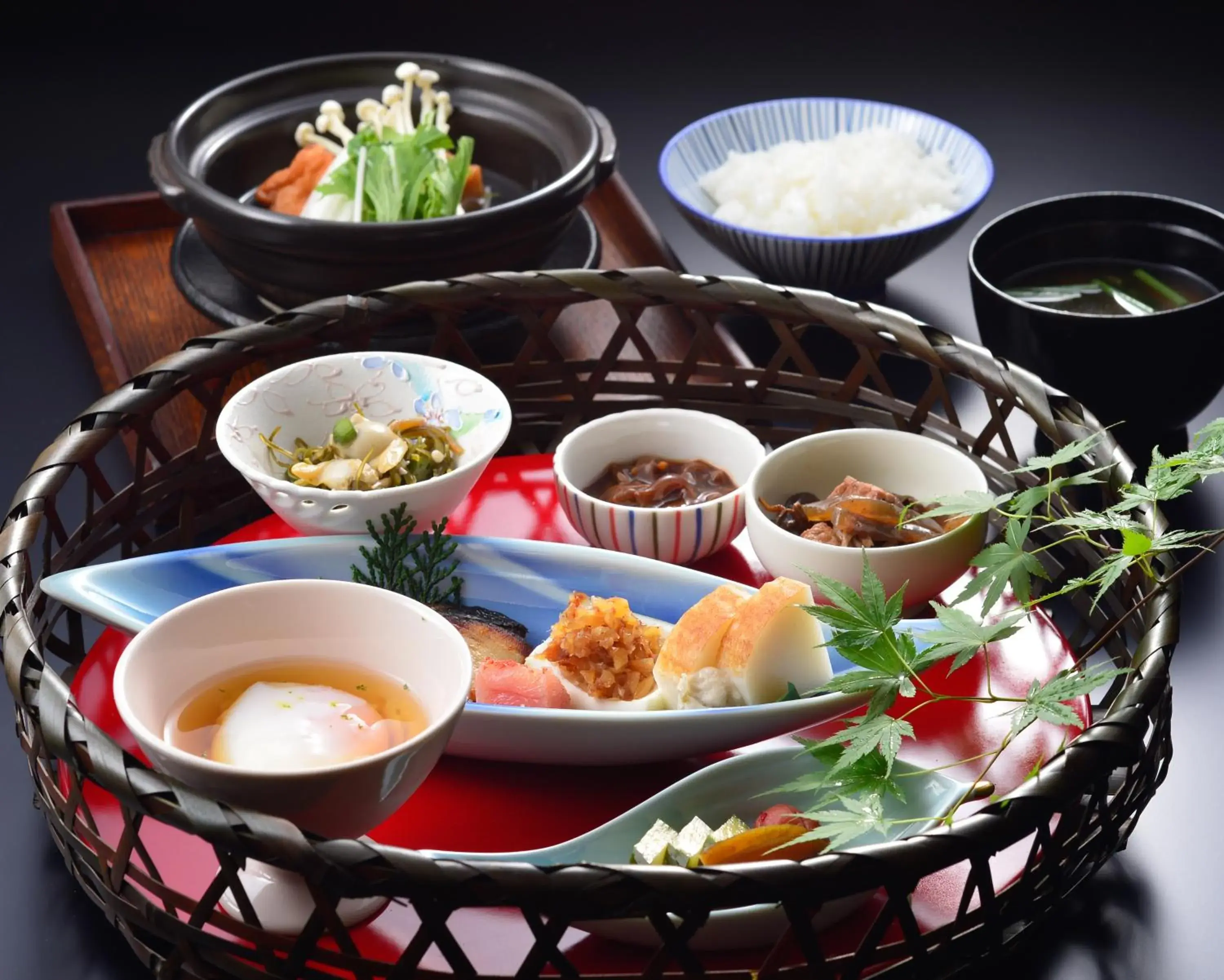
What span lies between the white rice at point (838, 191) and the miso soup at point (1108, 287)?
0.21m

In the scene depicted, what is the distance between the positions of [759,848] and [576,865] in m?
0.19

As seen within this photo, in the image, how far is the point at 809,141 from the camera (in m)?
2.45

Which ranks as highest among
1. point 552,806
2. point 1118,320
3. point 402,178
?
point 402,178

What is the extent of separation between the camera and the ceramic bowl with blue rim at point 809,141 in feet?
6.71

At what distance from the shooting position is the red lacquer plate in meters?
1.05

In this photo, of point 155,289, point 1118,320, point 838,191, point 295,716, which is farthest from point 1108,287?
point 155,289

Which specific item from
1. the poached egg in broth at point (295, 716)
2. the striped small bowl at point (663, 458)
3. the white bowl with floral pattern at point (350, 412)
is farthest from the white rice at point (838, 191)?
the poached egg in broth at point (295, 716)

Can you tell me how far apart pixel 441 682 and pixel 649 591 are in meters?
0.35

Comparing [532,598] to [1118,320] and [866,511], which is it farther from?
[1118,320]

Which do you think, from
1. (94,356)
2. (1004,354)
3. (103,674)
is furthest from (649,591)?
(94,356)

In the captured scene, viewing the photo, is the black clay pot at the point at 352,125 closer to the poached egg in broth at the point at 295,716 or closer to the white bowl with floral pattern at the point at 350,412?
the white bowl with floral pattern at the point at 350,412

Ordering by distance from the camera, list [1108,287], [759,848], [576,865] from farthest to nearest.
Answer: [1108,287]
[759,848]
[576,865]

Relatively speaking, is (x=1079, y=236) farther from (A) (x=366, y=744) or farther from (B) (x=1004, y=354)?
(A) (x=366, y=744)

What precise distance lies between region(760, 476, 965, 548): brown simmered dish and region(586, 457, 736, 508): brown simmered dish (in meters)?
0.10
